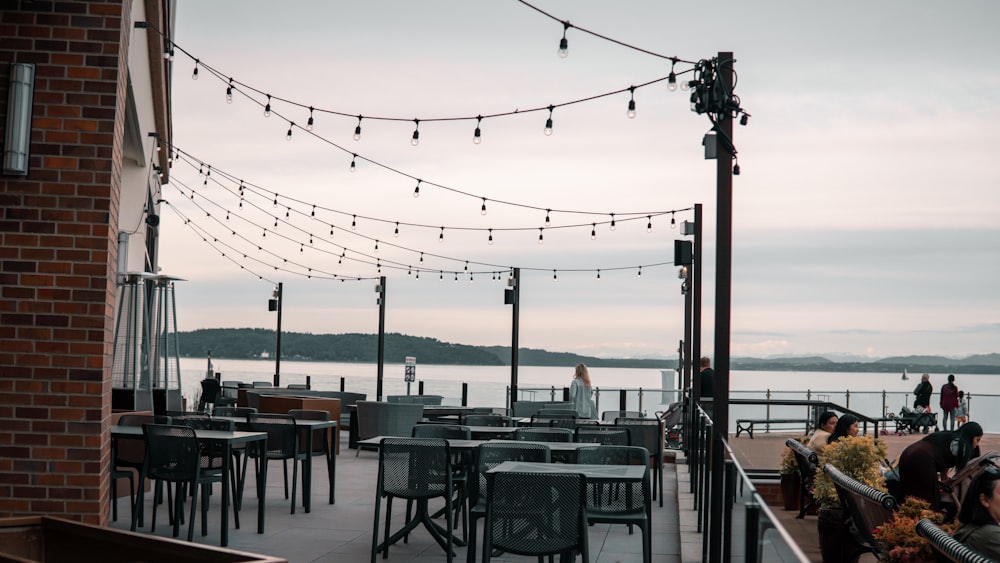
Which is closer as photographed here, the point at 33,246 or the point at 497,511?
the point at 33,246

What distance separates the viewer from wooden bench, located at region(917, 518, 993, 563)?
14.2 ft

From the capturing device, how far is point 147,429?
717 cm

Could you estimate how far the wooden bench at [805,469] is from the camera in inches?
358

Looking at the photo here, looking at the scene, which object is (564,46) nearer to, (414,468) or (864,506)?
(414,468)

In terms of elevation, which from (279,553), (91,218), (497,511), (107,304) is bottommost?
(279,553)

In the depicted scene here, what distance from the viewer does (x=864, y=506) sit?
253 inches

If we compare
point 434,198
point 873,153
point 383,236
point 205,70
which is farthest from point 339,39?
point 383,236

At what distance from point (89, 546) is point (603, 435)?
236 inches

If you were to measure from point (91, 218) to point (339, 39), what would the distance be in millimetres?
8114

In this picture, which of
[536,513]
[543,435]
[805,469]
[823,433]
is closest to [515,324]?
[823,433]

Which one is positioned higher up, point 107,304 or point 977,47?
point 977,47

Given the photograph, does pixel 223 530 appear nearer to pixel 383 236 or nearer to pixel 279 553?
pixel 279 553

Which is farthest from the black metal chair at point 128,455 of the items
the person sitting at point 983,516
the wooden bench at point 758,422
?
the wooden bench at point 758,422

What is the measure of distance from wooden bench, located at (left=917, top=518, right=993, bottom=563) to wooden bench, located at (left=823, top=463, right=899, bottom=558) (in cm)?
84
